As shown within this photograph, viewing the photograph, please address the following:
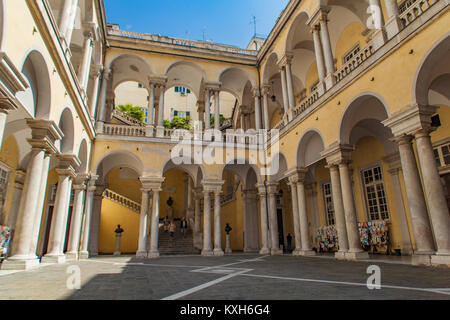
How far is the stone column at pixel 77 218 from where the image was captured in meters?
13.4

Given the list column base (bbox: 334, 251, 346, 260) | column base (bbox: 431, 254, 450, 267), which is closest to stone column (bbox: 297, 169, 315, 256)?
column base (bbox: 334, 251, 346, 260)

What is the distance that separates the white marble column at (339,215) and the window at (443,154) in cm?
377

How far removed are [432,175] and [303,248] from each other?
25.1 ft

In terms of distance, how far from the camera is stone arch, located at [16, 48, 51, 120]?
25.5ft

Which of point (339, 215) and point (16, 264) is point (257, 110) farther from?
point (16, 264)

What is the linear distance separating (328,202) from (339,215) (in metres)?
6.17

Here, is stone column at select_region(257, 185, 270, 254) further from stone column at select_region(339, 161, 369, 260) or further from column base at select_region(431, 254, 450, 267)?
column base at select_region(431, 254, 450, 267)

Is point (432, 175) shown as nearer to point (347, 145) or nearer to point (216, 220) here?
point (347, 145)

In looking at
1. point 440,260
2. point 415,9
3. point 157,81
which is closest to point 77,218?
point 157,81

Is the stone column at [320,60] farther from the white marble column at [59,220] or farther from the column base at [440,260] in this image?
the white marble column at [59,220]

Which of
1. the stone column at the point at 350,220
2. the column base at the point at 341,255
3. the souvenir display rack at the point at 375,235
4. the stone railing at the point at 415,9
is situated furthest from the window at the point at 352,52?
the column base at the point at 341,255

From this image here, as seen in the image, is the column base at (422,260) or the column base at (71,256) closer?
the column base at (422,260)

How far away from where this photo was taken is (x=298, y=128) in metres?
14.4
